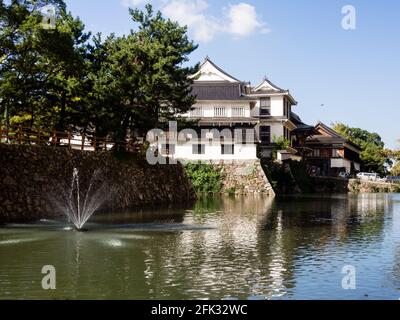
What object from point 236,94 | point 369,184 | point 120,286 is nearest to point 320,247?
point 120,286

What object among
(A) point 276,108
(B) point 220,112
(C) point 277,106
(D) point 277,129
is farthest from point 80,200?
(C) point 277,106

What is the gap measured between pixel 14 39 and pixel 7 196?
8.51 meters

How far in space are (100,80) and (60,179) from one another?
963 centimetres

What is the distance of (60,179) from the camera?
2720 cm

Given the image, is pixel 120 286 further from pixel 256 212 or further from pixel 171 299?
pixel 256 212

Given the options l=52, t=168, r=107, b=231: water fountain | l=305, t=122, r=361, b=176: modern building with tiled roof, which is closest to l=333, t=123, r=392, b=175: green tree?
l=305, t=122, r=361, b=176: modern building with tiled roof

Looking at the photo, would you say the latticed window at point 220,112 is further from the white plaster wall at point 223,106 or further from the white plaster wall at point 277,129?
the white plaster wall at point 277,129

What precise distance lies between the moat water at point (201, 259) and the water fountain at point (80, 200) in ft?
6.23

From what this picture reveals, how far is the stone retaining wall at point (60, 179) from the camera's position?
23891mm

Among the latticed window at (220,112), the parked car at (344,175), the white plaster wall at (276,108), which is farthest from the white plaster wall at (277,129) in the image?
the parked car at (344,175)

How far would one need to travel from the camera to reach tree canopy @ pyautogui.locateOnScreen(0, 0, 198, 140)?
90.8ft

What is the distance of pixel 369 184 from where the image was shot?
213 feet

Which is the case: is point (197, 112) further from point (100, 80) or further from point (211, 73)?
point (100, 80)
